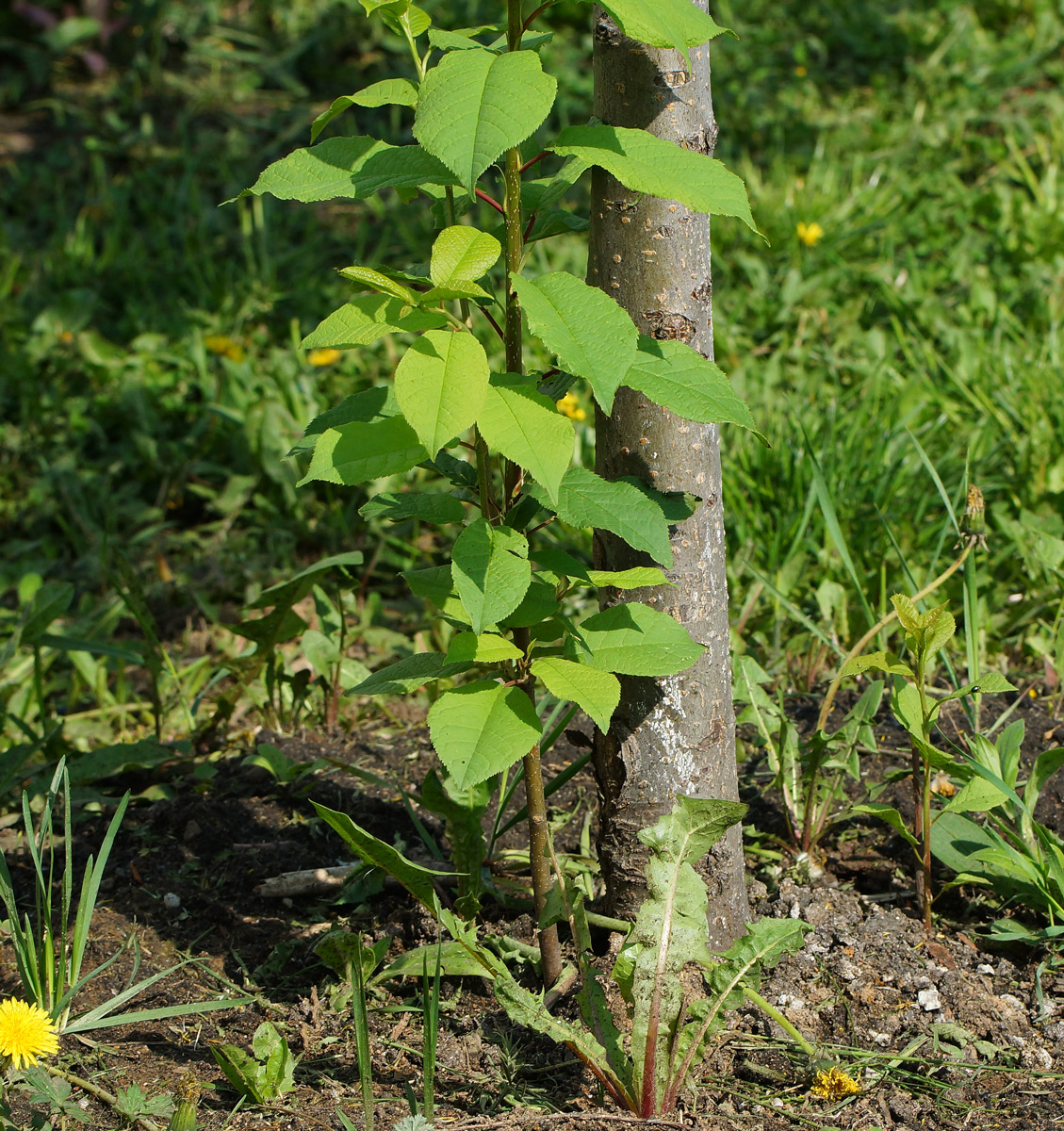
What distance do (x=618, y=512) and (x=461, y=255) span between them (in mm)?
366

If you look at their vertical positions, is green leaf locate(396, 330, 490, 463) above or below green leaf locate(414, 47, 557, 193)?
below

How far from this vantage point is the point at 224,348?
393 cm

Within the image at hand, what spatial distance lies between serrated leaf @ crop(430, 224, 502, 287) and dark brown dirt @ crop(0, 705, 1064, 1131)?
3.50ft

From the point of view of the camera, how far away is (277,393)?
3.75 metres

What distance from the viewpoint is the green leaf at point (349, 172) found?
4.50 feet

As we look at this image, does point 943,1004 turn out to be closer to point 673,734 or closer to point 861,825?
point 861,825

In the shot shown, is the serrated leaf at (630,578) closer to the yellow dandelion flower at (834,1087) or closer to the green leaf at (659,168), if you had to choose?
the green leaf at (659,168)

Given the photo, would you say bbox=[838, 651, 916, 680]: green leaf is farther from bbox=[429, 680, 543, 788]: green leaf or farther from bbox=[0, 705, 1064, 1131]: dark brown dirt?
bbox=[429, 680, 543, 788]: green leaf

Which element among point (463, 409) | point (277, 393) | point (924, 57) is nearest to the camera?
point (463, 409)

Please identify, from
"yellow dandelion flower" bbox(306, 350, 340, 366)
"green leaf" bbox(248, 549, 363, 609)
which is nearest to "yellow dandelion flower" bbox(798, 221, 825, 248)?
"yellow dandelion flower" bbox(306, 350, 340, 366)

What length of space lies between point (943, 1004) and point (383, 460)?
1196 millimetres

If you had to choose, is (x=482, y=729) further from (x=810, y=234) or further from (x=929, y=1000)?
(x=810, y=234)

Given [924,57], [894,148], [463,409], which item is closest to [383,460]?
[463,409]

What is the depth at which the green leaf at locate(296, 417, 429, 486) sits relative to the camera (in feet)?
4.55
